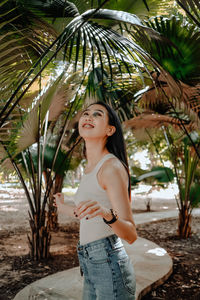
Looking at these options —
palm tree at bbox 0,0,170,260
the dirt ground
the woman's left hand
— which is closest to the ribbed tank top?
the woman's left hand

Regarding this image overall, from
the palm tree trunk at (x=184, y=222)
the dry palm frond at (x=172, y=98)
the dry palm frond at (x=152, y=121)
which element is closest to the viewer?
the dry palm frond at (x=172, y=98)

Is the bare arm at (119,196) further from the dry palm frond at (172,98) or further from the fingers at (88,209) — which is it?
the dry palm frond at (172,98)

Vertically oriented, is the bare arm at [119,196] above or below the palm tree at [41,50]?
below

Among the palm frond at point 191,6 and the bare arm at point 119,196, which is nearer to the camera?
the bare arm at point 119,196

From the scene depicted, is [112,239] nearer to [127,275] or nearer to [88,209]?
[127,275]

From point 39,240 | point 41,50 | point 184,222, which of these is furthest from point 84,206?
point 184,222

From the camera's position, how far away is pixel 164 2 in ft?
10.1

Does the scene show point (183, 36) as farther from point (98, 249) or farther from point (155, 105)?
point (98, 249)

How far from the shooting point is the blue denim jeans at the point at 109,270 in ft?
3.63

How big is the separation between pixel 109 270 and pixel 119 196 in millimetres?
289

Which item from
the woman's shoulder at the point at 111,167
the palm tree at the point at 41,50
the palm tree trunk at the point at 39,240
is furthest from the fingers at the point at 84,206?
the palm tree trunk at the point at 39,240

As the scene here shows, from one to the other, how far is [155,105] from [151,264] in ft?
7.05

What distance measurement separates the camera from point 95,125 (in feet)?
4.38

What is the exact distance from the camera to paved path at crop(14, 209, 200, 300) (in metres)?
2.45
